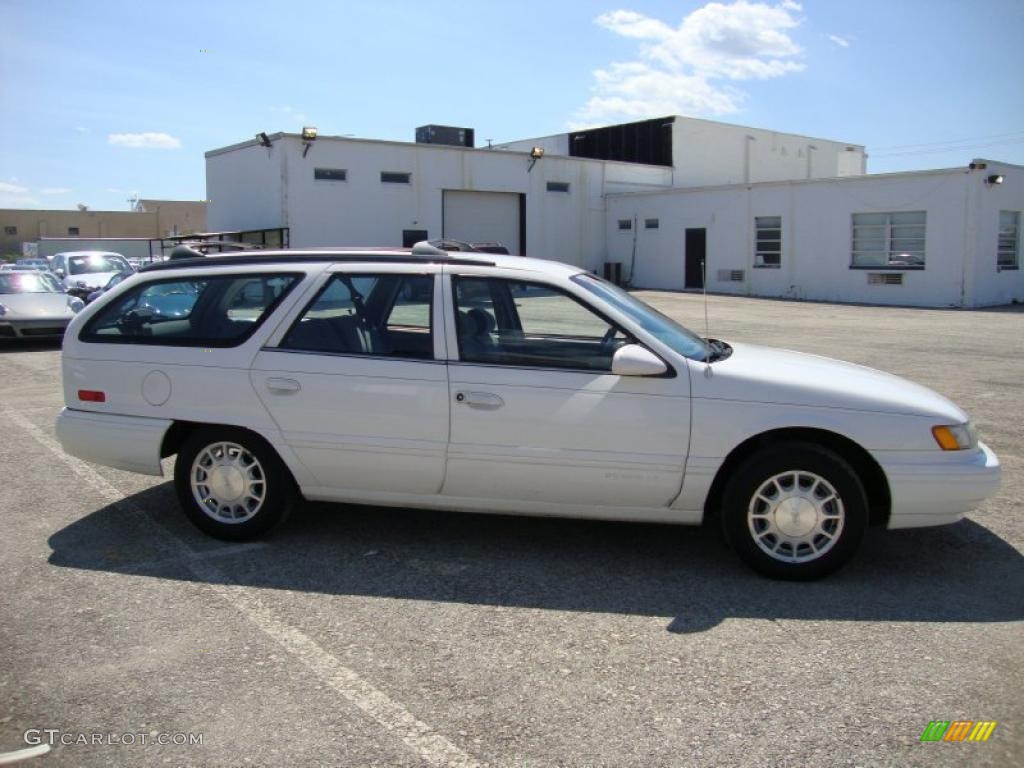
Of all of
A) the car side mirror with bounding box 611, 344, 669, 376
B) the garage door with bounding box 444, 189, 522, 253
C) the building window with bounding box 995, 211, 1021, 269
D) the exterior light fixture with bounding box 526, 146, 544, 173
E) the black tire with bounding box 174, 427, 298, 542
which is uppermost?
the exterior light fixture with bounding box 526, 146, 544, 173

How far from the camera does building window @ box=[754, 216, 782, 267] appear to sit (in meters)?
30.4

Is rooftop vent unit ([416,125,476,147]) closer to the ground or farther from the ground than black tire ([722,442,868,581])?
farther from the ground

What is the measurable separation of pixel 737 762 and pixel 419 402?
8.09ft

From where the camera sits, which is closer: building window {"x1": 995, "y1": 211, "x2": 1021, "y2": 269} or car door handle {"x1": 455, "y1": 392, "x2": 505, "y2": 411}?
car door handle {"x1": 455, "y1": 392, "x2": 505, "y2": 411}

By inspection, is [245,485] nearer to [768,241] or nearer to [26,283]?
[26,283]

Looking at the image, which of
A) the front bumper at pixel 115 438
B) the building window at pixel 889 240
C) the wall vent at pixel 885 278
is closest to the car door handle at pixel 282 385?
the front bumper at pixel 115 438

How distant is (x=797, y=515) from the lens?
4555 millimetres

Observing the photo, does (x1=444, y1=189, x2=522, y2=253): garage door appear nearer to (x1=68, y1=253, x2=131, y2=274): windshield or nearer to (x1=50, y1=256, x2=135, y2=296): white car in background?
(x1=68, y1=253, x2=131, y2=274): windshield

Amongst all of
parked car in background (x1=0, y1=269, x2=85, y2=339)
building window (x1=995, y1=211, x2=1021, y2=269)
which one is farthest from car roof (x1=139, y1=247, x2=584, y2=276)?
building window (x1=995, y1=211, x2=1021, y2=269)

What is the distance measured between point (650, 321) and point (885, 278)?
24.8 m

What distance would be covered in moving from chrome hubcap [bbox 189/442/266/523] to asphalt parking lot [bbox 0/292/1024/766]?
8.7 inches

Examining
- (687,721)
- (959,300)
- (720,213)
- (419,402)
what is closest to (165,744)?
(687,721)

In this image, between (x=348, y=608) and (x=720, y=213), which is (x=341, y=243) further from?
(x=348, y=608)

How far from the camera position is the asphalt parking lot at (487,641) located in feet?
10.4
